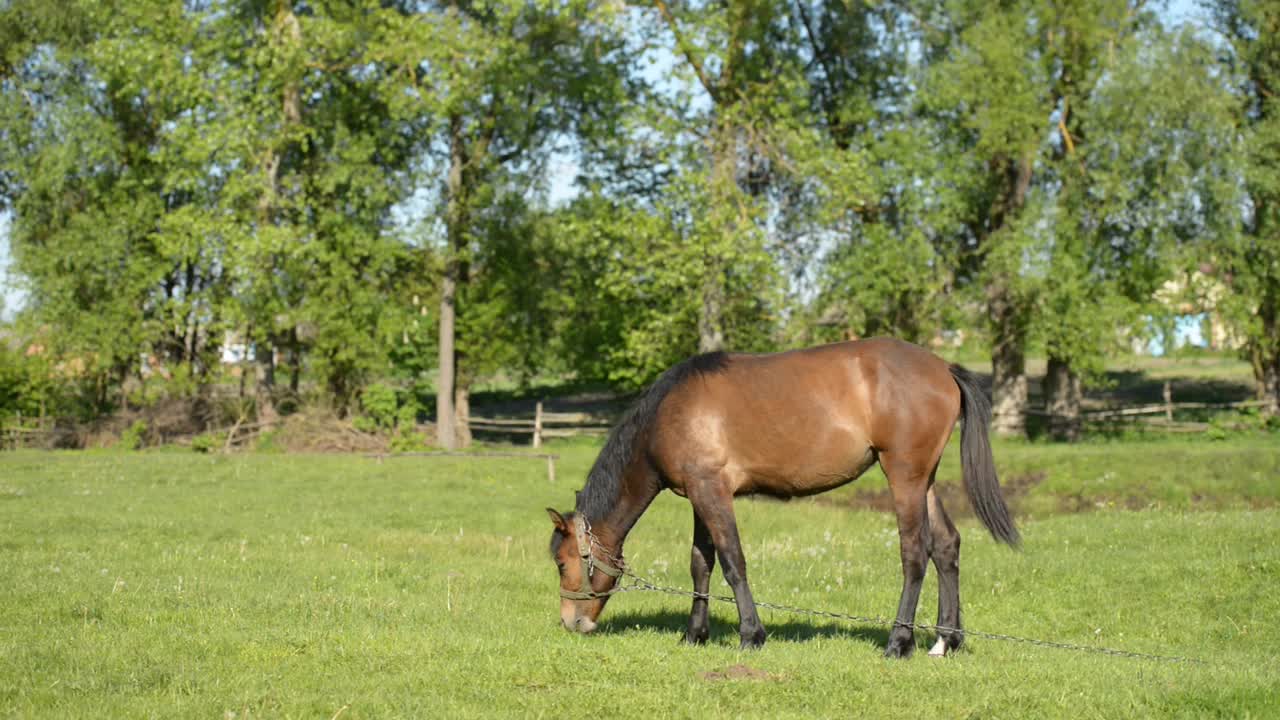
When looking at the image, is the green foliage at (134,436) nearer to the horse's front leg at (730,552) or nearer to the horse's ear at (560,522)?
the horse's ear at (560,522)

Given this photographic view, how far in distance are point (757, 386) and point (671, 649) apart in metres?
2.30

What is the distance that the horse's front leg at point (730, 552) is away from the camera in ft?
33.1

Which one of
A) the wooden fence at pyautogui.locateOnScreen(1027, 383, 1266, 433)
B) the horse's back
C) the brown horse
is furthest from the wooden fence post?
the horse's back

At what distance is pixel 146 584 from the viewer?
481 inches

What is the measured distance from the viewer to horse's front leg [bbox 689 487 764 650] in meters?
10.1

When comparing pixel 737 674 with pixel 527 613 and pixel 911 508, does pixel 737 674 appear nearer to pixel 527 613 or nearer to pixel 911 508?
pixel 911 508

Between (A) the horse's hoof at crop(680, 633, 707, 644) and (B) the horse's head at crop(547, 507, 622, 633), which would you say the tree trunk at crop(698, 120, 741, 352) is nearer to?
(B) the horse's head at crop(547, 507, 622, 633)

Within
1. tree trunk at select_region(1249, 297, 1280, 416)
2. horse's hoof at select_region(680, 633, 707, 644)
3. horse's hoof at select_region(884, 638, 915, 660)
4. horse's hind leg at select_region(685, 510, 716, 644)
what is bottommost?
horse's hoof at select_region(680, 633, 707, 644)

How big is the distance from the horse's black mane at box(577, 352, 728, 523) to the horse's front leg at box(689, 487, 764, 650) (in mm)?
790

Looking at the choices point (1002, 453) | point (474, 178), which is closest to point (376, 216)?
point (474, 178)

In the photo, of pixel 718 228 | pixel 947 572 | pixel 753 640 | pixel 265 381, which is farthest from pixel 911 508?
pixel 265 381

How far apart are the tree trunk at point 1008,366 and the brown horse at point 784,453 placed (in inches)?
1015

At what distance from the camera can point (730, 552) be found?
1015 centimetres

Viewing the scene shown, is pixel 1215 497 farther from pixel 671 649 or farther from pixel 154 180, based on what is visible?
pixel 154 180
